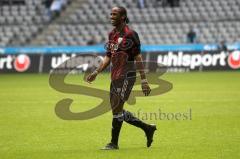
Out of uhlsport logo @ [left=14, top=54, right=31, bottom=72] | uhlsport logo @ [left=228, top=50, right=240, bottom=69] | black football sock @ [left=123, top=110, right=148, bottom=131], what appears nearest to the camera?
black football sock @ [left=123, top=110, right=148, bottom=131]

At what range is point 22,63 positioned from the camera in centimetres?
3419

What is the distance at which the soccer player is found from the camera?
34.7 feet

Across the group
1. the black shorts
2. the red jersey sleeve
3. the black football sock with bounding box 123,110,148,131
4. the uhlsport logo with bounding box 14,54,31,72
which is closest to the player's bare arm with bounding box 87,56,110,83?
the black shorts

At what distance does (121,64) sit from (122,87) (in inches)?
14.4

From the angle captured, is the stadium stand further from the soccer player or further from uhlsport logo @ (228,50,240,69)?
the soccer player

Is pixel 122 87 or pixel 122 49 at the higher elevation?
pixel 122 49

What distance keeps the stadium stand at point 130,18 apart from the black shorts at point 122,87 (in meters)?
26.9

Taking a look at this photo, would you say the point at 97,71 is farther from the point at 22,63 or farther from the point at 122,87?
the point at 22,63

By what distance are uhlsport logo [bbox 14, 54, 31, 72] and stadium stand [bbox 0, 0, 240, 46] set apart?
158 inches

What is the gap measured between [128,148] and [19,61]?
23.9 meters

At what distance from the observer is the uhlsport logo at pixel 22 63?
3403 cm

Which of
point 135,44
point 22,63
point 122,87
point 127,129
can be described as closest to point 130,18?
point 22,63

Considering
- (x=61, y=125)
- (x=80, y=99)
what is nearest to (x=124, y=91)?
(x=61, y=125)

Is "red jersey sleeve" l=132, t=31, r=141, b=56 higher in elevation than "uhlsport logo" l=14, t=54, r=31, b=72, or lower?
higher
